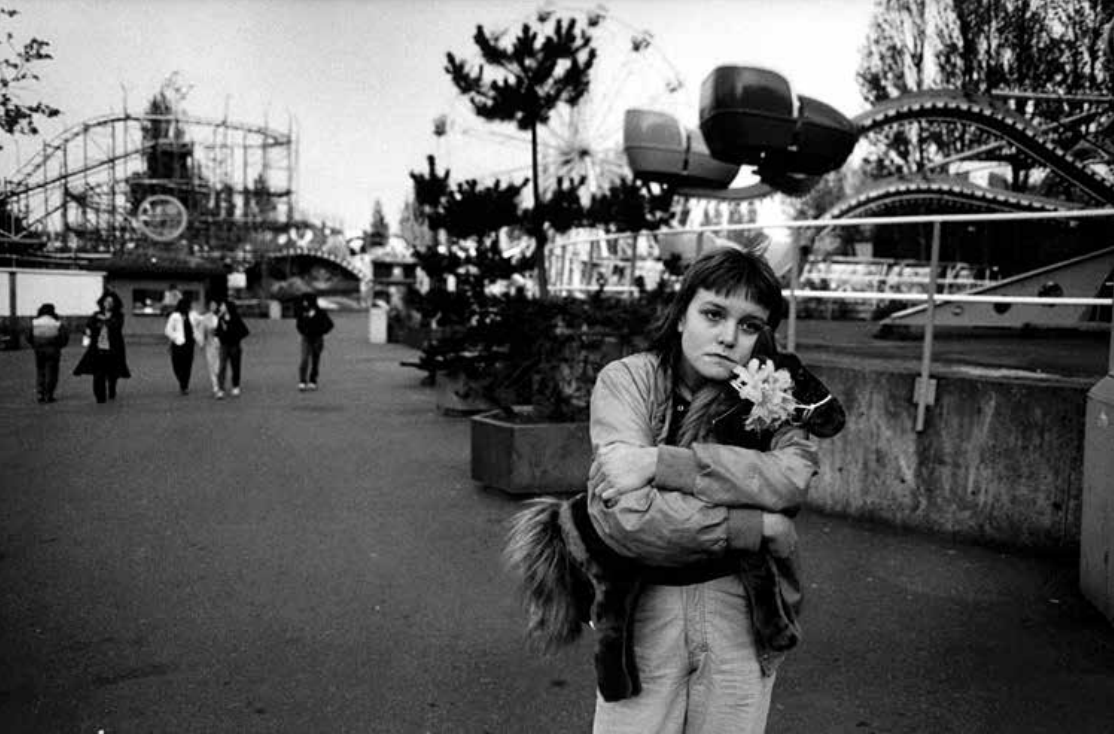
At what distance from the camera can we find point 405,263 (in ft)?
326

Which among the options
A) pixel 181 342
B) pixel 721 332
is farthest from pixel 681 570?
pixel 181 342

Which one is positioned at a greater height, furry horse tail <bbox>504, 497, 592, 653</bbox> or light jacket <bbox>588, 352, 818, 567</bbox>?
light jacket <bbox>588, 352, 818, 567</bbox>

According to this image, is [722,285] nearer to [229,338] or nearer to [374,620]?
[374,620]

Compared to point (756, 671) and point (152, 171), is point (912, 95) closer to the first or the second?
point (756, 671)

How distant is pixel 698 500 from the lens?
2.09m

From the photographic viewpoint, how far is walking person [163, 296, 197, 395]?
52.2 feet

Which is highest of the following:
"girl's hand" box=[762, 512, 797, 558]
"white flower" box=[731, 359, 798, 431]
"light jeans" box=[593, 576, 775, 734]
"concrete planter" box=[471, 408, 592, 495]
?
"white flower" box=[731, 359, 798, 431]

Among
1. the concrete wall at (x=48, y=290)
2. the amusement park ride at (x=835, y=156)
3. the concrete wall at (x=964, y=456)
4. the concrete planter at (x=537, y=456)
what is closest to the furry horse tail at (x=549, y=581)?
the concrete wall at (x=964, y=456)

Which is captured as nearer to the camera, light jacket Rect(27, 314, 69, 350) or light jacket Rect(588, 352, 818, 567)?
light jacket Rect(588, 352, 818, 567)

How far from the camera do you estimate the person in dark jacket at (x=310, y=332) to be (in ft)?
54.6

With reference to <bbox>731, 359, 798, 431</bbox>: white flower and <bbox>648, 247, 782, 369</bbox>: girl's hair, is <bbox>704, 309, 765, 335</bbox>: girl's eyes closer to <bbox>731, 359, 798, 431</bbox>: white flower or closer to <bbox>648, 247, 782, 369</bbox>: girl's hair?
<bbox>648, 247, 782, 369</bbox>: girl's hair

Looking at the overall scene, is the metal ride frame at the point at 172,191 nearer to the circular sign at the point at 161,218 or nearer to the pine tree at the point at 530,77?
the circular sign at the point at 161,218

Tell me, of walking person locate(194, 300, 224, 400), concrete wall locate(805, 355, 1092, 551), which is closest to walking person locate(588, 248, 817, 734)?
concrete wall locate(805, 355, 1092, 551)

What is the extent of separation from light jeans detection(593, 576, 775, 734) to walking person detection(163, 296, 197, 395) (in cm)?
1502
